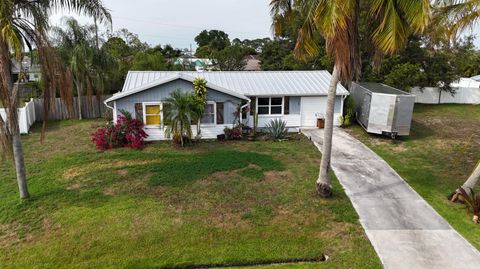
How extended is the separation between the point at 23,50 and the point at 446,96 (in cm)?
2627

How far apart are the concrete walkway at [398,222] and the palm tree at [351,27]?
259cm

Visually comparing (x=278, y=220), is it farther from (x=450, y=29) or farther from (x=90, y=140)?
(x=90, y=140)

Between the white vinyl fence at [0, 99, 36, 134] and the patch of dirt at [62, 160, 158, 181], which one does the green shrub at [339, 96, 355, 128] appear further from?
the white vinyl fence at [0, 99, 36, 134]

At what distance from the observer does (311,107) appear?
56.9 ft

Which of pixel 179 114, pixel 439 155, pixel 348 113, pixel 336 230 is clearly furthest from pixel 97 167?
pixel 439 155

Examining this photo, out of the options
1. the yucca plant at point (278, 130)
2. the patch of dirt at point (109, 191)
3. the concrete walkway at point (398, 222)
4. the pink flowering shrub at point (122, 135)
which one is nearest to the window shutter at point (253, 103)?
the yucca plant at point (278, 130)

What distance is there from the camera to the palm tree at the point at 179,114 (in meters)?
14.1

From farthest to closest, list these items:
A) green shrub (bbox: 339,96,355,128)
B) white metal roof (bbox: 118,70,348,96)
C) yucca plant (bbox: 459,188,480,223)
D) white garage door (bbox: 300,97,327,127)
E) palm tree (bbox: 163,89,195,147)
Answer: green shrub (bbox: 339,96,355,128) → white garage door (bbox: 300,97,327,127) → white metal roof (bbox: 118,70,348,96) → palm tree (bbox: 163,89,195,147) → yucca plant (bbox: 459,188,480,223)

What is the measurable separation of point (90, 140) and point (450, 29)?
14178 millimetres

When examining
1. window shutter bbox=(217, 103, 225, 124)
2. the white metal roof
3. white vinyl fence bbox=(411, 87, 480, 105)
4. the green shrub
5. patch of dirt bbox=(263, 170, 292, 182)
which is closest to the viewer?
patch of dirt bbox=(263, 170, 292, 182)

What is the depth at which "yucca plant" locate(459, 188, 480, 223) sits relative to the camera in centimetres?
870

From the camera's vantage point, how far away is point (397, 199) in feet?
32.0

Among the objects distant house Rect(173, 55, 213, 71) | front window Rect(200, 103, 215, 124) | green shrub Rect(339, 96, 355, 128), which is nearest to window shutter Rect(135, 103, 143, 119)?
front window Rect(200, 103, 215, 124)

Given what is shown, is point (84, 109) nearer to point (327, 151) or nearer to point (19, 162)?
point (19, 162)
